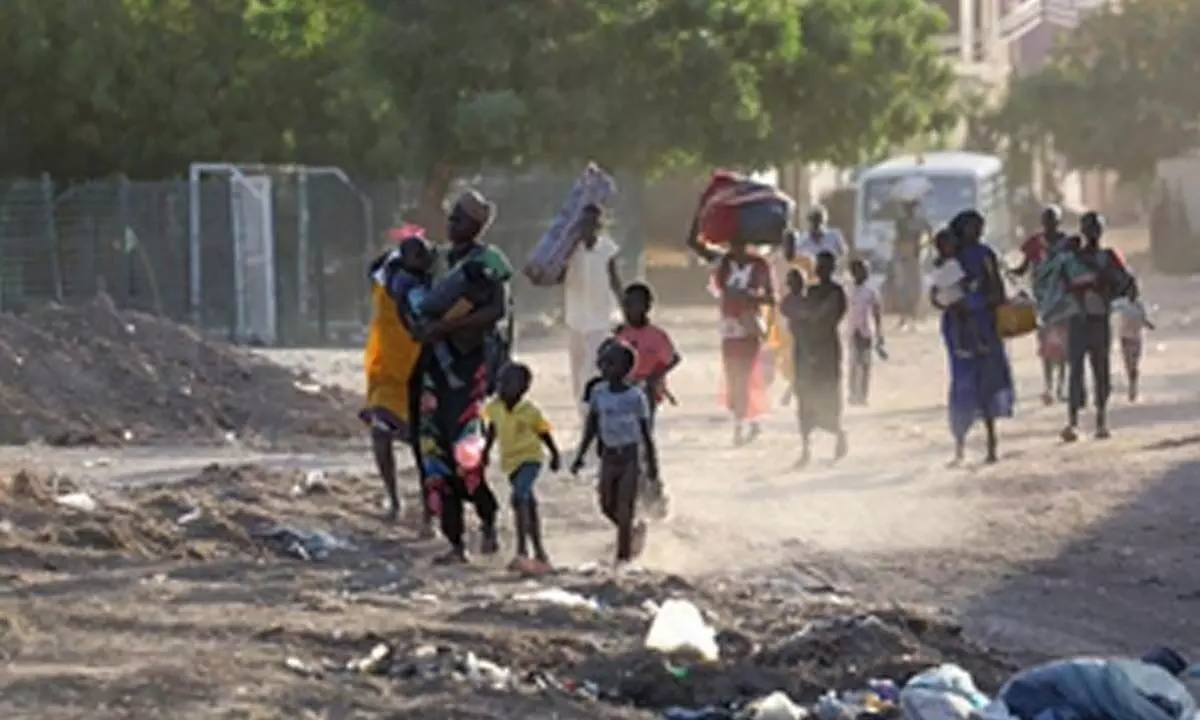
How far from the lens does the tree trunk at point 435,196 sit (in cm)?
3478

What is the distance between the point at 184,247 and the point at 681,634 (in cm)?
2251

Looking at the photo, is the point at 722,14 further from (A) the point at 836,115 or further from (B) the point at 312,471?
(B) the point at 312,471

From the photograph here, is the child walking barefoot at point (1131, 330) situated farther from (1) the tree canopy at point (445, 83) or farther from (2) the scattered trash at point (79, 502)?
(1) the tree canopy at point (445, 83)

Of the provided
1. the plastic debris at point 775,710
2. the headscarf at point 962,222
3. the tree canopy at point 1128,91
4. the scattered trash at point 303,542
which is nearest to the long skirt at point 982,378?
the headscarf at point 962,222

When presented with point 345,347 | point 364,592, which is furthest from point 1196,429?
point 345,347

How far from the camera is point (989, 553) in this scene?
13.4 m

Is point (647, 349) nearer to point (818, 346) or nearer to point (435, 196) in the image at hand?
point (818, 346)

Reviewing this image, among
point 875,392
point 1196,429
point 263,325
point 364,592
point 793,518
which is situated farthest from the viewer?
point 263,325

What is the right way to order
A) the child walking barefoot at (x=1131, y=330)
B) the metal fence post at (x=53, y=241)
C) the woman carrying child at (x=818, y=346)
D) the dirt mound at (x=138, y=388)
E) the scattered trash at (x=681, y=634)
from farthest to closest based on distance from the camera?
1. the metal fence post at (x=53, y=241)
2. the child walking barefoot at (x=1131, y=330)
3. the dirt mound at (x=138, y=388)
4. the woman carrying child at (x=818, y=346)
5. the scattered trash at (x=681, y=634)

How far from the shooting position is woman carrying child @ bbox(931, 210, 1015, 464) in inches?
654

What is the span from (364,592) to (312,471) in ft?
17.2

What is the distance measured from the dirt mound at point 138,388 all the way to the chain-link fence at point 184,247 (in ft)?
29.6

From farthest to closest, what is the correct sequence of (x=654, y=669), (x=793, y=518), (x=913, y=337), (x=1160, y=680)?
1. (x=913, y=337)
2. (x=793, y=518)
3. (x=654, y=669)
4. (x=1160, y=680)

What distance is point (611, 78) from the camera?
114 ft
